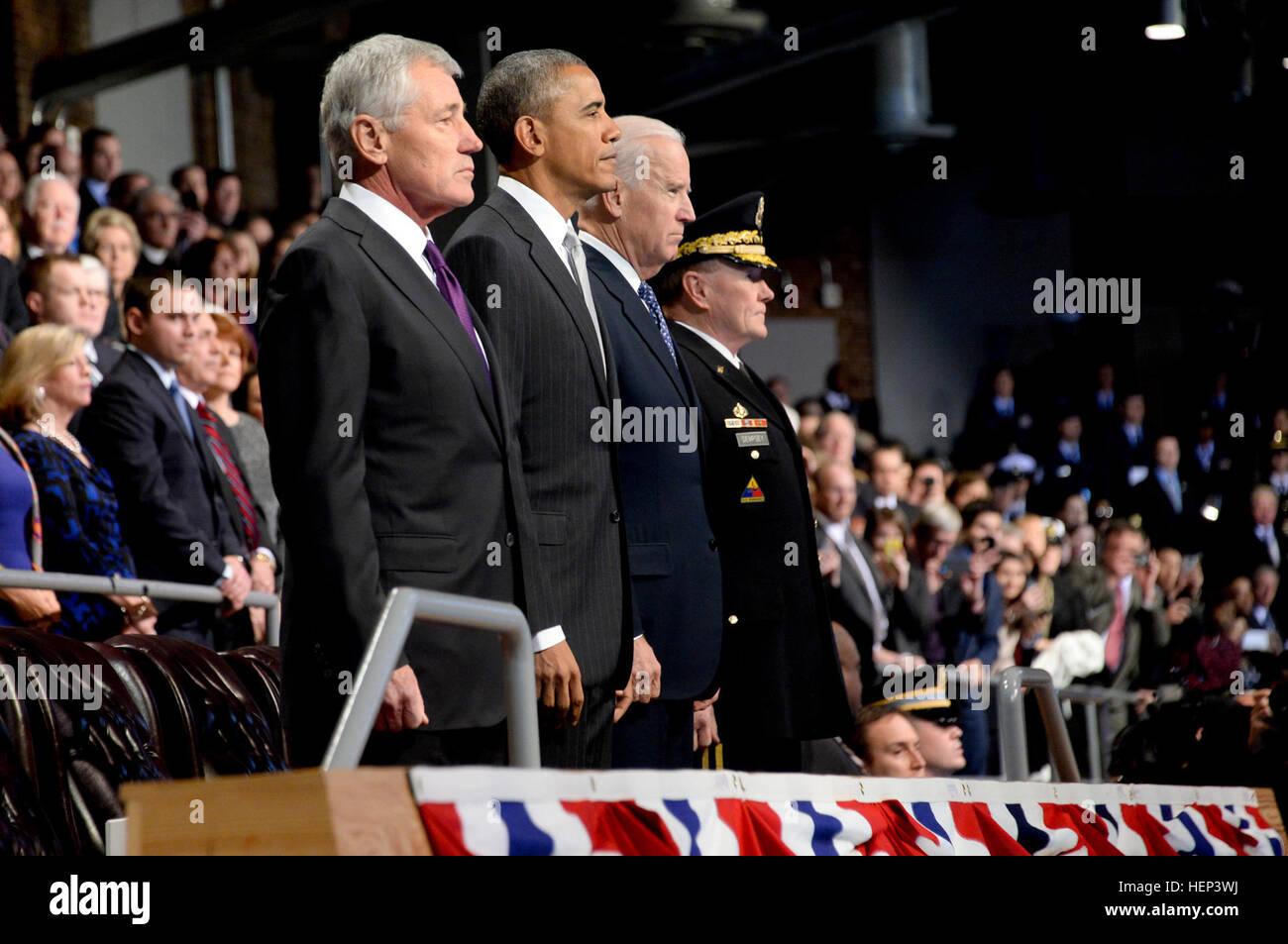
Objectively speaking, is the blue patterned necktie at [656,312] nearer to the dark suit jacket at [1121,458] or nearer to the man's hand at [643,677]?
the man's hand at [643,677]

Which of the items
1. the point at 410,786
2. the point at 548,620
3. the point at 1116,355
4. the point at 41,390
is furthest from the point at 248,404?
the point at 1116,355

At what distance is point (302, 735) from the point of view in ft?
7.55

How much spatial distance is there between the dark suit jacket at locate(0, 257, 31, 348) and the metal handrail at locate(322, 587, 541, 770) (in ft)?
12.1

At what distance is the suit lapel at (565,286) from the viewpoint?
2703mm

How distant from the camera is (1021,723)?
10.1 feet

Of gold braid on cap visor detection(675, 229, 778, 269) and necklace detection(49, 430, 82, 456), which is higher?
gold braid on cap visor detection(675, 229, 778, 269)

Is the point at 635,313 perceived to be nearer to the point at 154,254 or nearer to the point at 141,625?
the point at 141,625

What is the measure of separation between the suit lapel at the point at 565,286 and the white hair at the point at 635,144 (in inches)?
15.3

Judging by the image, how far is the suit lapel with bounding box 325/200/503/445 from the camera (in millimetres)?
2406

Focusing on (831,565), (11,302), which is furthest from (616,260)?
(831,565)

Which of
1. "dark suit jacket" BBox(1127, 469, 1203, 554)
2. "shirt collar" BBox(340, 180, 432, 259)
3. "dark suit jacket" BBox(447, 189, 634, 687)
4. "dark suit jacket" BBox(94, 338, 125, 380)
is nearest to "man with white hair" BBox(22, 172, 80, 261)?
"dark suit jacket" BBox(94, 338, 125, 380)

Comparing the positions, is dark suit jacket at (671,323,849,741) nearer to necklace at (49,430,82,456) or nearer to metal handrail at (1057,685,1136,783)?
necklace at (49,430,82,456)

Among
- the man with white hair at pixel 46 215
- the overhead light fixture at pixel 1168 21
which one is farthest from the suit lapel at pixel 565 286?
the overhead light fixture at pixel 1168 21

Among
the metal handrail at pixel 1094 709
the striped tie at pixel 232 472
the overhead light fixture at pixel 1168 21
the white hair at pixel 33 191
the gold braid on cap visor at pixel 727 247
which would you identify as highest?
the overhead light fixture at pixel 1168 21
